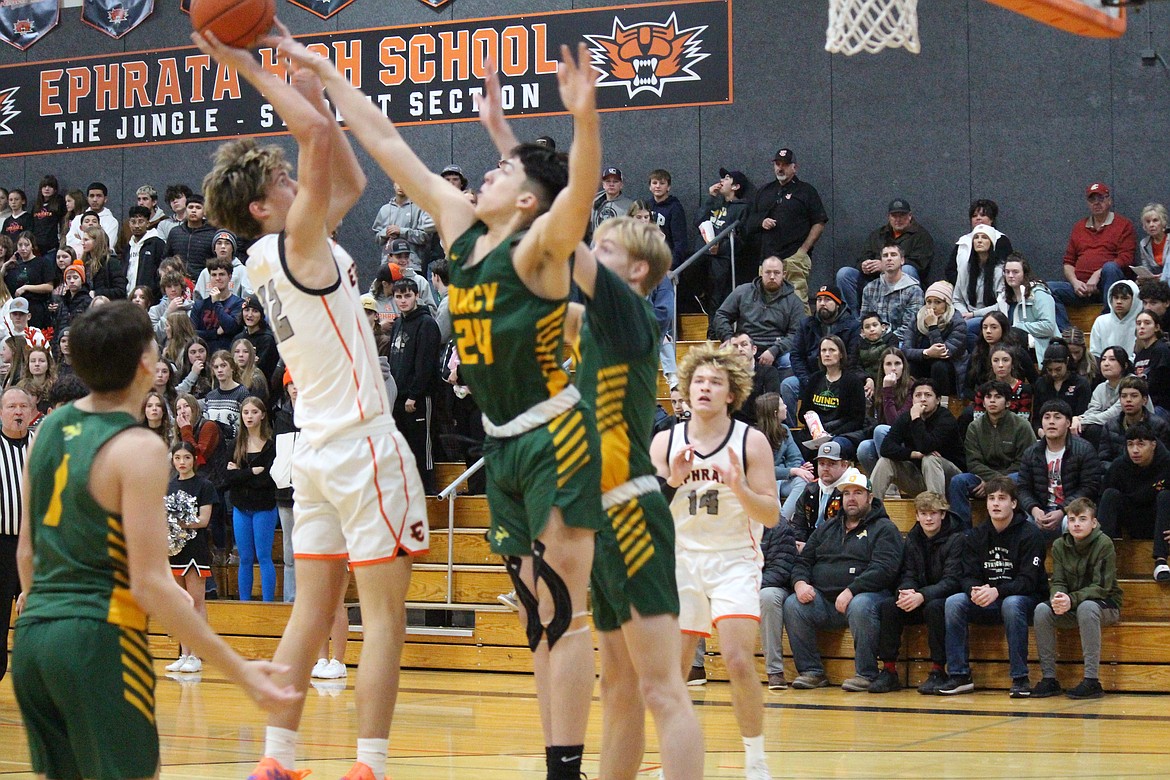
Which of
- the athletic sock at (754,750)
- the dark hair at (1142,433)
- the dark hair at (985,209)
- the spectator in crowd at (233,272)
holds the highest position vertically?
the dark hair at (985,209)

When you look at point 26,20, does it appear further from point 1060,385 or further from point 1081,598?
point 1081,598

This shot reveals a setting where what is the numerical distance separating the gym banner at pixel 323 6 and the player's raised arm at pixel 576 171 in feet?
52.0

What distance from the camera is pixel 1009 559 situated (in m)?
10.2

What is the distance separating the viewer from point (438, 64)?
732 inches

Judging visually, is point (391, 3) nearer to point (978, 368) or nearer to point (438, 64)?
point (438, 64)

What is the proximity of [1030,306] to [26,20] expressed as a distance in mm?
15347

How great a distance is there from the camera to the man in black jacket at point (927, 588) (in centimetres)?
1024

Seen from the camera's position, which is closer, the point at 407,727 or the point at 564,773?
the point at 564,773

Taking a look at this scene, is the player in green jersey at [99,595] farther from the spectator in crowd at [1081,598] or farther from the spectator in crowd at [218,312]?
the spectator in crowd at [218,312]

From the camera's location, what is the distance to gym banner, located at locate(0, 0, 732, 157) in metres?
17.5

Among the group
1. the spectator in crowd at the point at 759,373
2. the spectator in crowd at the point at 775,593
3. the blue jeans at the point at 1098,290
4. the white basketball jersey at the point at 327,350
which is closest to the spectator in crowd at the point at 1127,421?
the spectator in crowd at the point at 775,593

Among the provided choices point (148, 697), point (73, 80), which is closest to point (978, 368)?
point (148, 697)

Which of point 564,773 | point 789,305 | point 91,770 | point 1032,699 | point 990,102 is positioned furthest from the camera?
point 990,102

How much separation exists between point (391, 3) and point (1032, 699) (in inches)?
516
